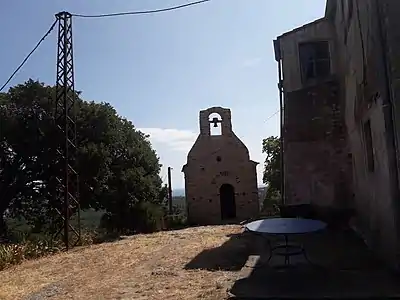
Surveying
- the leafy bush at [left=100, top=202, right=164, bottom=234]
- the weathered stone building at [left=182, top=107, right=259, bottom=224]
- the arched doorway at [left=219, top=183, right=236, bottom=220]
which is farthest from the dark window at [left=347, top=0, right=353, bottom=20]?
the arched doorway at [left=219, top=183, right=236, bottom=220]

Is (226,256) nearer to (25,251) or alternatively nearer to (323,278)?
(323,278)

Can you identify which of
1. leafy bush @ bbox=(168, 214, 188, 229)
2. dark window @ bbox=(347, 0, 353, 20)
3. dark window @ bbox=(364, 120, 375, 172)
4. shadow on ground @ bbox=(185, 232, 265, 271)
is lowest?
shadow on ground @ bbox=(185, 232, 265, 271)

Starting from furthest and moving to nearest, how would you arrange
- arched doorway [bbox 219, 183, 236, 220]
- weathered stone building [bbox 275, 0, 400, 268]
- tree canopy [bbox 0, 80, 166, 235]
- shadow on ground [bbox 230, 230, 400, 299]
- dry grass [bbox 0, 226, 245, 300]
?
arched doorway [bbox 219, 183, 236, 220], tree canopy [bbox 0, 80, 166, 235], dry grass [bbox 0, 226, 245, 300], weathered stone building [bbox 275, 0, 400, 268], shadow on ground [bbox 230, 230, 400, 299]

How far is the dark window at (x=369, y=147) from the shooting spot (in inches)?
378

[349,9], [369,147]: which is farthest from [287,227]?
[349,9]

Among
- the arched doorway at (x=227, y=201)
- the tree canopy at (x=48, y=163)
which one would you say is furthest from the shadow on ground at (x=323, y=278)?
the arched doorway at (x=227, y=201)

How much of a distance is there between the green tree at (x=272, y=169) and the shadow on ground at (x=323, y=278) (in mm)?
20535

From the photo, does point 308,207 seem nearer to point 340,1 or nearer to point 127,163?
point 340,1

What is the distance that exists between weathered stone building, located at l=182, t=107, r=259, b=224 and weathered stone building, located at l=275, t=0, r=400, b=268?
11.3 meters

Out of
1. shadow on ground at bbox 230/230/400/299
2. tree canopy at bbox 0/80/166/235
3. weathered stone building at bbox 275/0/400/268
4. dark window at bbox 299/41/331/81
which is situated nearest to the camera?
shadow on ground at bbox 230/230/400/299

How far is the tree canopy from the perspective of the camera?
83.4 feet

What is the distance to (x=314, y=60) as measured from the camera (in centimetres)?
1562

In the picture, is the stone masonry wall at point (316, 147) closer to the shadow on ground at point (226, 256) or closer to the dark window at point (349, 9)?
the shadow on ground at point (226, 256)

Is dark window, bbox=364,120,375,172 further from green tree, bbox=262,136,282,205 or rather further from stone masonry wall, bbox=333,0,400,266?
green tree, bbox=262,136,282,205
